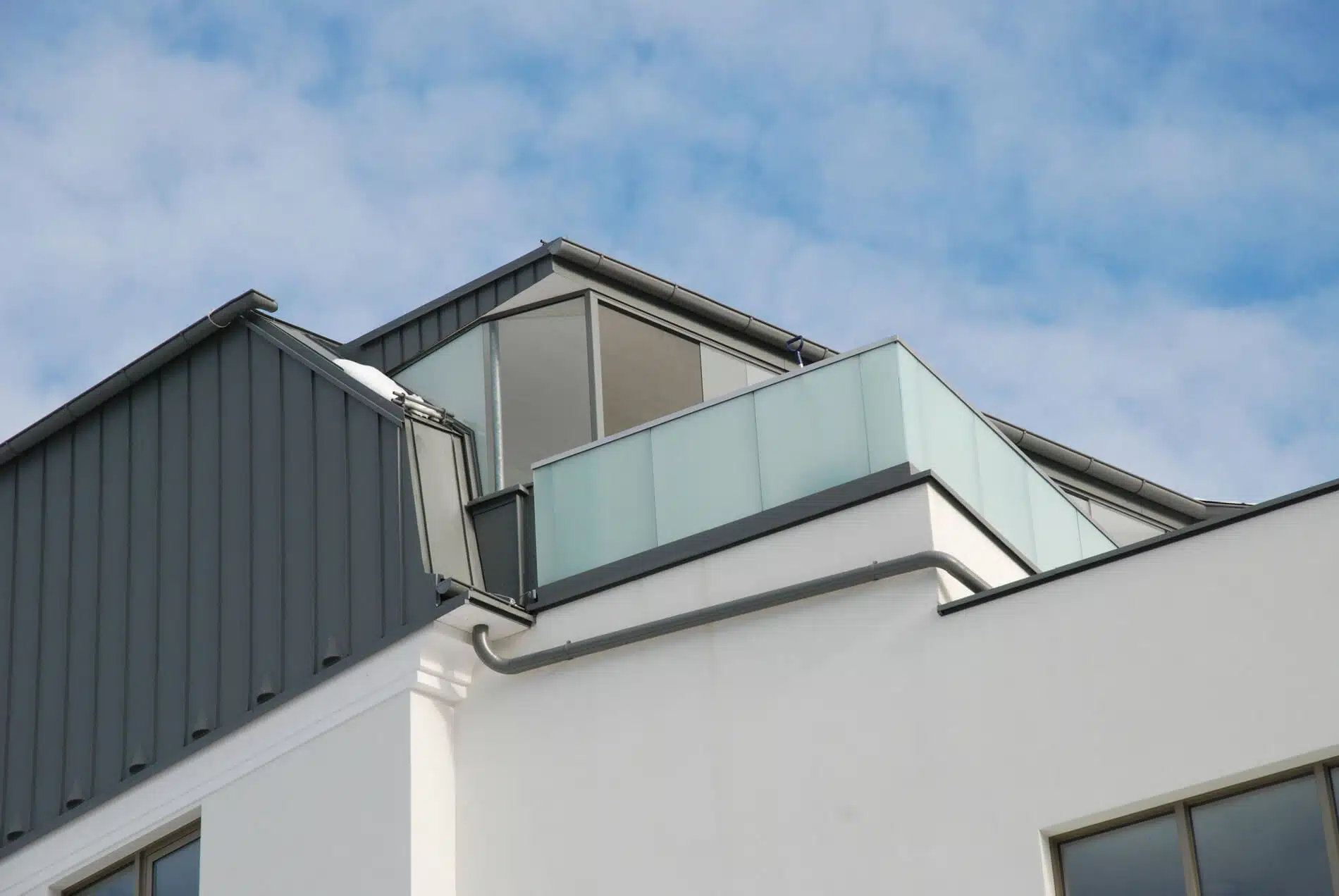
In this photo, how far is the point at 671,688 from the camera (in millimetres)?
12523

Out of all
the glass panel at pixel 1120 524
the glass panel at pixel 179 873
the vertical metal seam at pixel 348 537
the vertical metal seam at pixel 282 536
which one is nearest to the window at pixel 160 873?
the glass panel at pixel 179 873

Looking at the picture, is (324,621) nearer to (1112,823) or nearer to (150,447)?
(150,447)

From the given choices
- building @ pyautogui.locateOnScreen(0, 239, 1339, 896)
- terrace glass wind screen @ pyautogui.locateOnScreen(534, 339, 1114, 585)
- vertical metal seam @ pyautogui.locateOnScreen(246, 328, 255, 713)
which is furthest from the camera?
vertical metal seam @ pyautogui.locateOnScreen(246, 328, 255, 713)

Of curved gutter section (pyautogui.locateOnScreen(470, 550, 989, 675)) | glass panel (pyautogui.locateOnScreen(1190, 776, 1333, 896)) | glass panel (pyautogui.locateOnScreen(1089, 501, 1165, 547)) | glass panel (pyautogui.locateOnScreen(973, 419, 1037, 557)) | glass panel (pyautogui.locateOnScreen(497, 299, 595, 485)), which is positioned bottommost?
glass panel (pyautogui.locateOnScreen(1190, 776, 1333, 896))

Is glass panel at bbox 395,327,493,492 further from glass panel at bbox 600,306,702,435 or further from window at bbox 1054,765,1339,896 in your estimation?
window at bbox 1054,765,1339,896

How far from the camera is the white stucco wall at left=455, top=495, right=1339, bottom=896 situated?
34.5 ft

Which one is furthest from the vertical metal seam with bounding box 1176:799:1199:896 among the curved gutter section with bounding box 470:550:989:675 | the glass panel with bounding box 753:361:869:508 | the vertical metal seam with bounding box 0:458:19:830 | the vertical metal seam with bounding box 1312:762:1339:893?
the vertical metal seam with bounding box 0:458:19:830

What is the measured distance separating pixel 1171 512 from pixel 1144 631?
11.1 m

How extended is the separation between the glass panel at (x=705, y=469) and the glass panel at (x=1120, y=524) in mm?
8530

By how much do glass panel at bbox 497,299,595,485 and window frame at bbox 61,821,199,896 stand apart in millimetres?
3535

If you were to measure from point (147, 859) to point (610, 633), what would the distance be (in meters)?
4.51

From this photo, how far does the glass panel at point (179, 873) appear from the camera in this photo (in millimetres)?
14391

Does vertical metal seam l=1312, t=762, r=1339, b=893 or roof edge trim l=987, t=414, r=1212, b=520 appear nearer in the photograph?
vertical metal seam l=1312, t=762, r=1339, b=893

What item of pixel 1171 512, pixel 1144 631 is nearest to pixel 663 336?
pixel 1144 631
